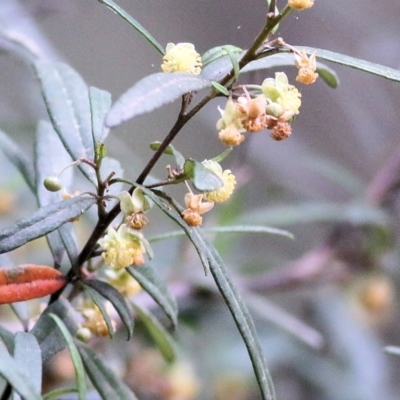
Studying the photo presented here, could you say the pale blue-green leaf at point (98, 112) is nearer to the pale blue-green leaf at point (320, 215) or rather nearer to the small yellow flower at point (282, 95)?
the small yellow flower at point (282, 95)

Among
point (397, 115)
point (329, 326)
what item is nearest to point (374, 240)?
point (329, 326)

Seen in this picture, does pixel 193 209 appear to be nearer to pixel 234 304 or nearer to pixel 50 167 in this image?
pixel 234 304

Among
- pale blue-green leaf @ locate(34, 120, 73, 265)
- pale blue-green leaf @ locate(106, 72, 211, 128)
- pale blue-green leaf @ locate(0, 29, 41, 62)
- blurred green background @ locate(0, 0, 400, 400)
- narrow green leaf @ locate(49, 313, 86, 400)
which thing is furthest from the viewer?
blurred green background @ locate(0, 0, 400, 400)

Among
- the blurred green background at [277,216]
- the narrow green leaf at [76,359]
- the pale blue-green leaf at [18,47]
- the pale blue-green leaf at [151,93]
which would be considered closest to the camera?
the pale blue-green leaf at [151,93]

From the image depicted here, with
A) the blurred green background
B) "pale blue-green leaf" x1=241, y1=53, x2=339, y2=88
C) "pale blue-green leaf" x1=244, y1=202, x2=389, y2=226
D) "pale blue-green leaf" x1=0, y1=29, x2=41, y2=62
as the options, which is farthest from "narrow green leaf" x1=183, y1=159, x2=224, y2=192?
"pale blue-green leaf" x1=244, y1=202, x2=389, y2=226

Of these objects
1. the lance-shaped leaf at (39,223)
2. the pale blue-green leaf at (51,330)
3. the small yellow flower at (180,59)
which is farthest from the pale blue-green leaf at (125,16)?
the pale blue-green leaf at (51,330)

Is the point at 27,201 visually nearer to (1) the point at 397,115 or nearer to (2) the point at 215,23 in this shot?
(2) the point at 215,23

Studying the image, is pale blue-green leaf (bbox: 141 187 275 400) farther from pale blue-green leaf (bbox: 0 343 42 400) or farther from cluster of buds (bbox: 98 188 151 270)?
pale blue-green leaf (bbox: 0 343 42 400)
